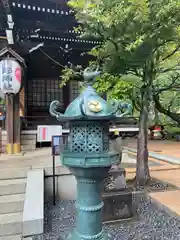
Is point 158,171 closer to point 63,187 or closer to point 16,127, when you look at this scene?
point 63,187

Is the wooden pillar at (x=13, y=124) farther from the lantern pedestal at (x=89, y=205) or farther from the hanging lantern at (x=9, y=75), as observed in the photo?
the lantern pedestal at (x=89, y=205)

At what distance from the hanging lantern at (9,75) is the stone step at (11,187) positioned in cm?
320

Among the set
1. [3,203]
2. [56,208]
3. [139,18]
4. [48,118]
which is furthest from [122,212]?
[48,118]

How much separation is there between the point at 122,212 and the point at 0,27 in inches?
266

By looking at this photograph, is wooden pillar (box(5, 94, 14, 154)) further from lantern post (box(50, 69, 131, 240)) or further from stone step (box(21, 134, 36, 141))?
lantern post (box(50, 69, 131, 240))

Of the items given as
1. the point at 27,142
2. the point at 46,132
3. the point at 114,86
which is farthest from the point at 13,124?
the point at 114,86

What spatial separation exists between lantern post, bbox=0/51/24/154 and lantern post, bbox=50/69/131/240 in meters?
4.81

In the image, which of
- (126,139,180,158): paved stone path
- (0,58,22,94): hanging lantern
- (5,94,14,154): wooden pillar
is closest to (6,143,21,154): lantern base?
(5,94,14,154): wooden pillar

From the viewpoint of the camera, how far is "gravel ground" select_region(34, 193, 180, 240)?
3078mm

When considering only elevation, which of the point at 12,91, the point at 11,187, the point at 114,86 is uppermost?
the point at 12,91

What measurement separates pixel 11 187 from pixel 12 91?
3390mm


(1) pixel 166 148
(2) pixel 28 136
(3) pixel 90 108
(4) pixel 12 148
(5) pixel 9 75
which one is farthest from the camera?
(1) pixel 166 148

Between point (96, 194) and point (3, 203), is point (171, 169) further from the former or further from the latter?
point (96, 194)

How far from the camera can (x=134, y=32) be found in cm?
385
